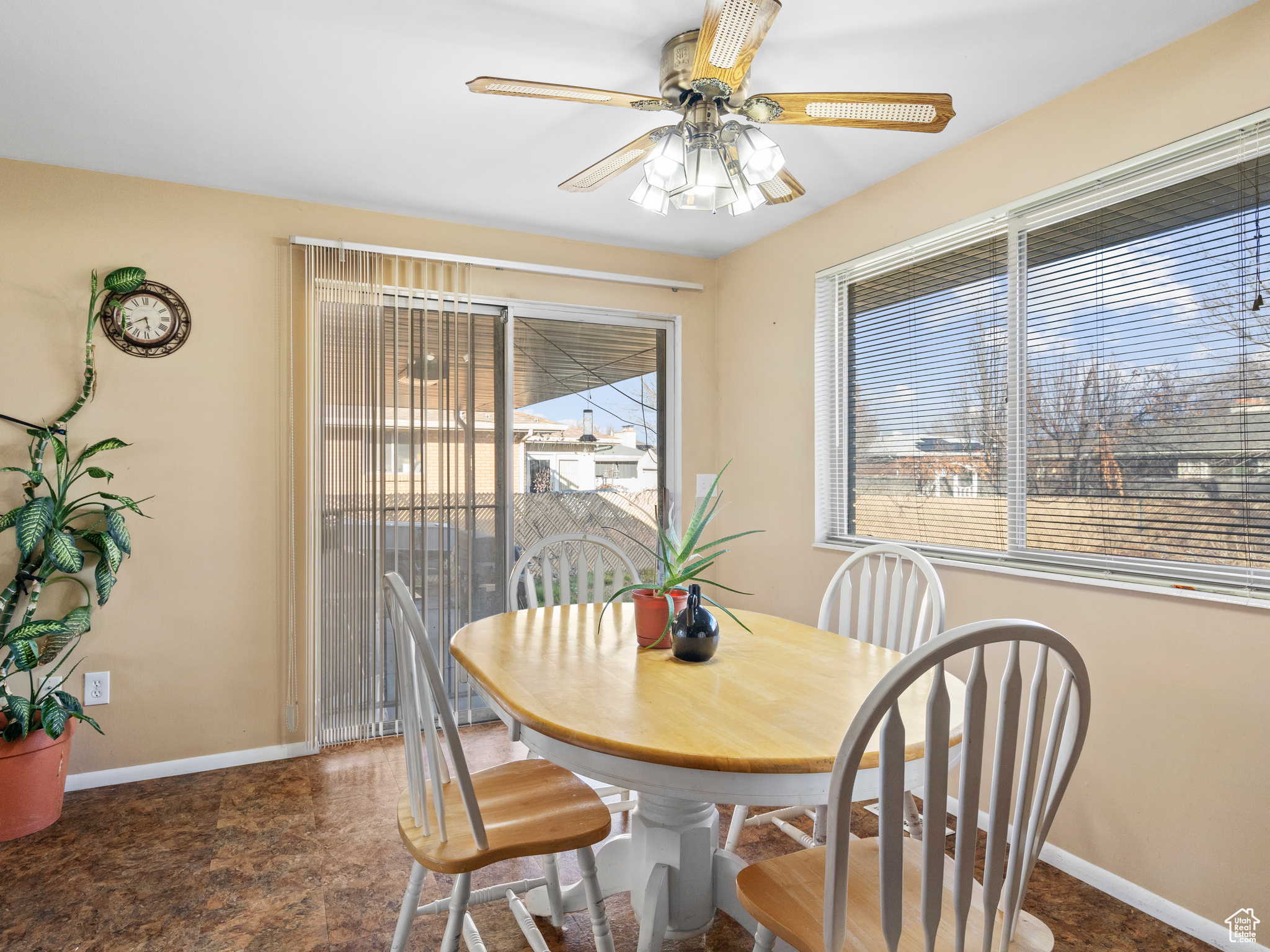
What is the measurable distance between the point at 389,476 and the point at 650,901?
2176 mm

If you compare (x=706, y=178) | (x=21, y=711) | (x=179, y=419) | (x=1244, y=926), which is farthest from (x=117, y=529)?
Answer: (x=1244, y=926)

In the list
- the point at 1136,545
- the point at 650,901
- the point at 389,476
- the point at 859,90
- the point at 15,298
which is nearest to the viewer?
the point at 650,901

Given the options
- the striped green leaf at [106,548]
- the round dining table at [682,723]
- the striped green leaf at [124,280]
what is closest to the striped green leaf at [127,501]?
the striped green leaf at [106,548]

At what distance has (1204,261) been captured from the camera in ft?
6.45

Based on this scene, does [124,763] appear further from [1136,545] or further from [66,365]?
[1136,545]

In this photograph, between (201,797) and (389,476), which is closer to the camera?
(201,797)

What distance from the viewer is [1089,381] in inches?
87.7

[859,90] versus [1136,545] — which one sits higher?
[859,90]

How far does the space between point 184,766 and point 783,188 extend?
124 inches

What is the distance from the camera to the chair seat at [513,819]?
139 cm

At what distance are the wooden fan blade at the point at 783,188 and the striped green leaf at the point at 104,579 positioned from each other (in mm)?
2610

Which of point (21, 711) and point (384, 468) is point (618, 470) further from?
point (21, 711)

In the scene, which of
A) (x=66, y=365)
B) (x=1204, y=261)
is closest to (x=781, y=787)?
(x=1204, y=261)

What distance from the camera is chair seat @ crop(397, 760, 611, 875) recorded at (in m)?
1.39
